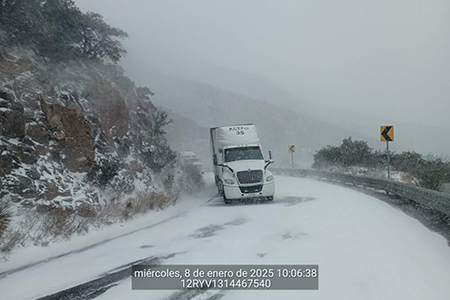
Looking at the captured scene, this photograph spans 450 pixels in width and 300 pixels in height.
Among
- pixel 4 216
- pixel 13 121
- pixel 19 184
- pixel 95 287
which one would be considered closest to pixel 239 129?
pixel 13 121

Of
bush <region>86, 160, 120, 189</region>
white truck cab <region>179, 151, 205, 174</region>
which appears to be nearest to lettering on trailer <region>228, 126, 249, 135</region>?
bush <region>86, 160, 120, 189</region>

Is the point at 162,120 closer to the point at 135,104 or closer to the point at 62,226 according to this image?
the point at 135,104

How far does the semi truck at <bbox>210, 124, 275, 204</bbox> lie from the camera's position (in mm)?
12594

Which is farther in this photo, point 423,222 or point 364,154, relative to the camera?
point 364,154

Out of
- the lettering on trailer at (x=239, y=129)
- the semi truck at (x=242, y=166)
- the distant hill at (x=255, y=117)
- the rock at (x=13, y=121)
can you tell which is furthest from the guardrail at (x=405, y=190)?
the distant hill at (x=255, y=117)

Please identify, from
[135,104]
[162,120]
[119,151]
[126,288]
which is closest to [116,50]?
[135,104]

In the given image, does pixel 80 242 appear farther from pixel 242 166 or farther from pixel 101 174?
pixel 242 166

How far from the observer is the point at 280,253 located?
19.4 ft

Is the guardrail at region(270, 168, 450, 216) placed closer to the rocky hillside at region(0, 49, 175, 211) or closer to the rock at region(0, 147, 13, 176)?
the rocky hillside at region(0, 49, 175, 211)

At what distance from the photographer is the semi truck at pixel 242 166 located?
12594 millimetres

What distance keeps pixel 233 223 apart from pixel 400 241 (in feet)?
14.1

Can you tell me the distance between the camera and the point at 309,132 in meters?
148

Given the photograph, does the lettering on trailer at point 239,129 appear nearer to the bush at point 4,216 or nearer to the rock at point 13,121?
the rock at point 13,121

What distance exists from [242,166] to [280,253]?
7.24 metres
